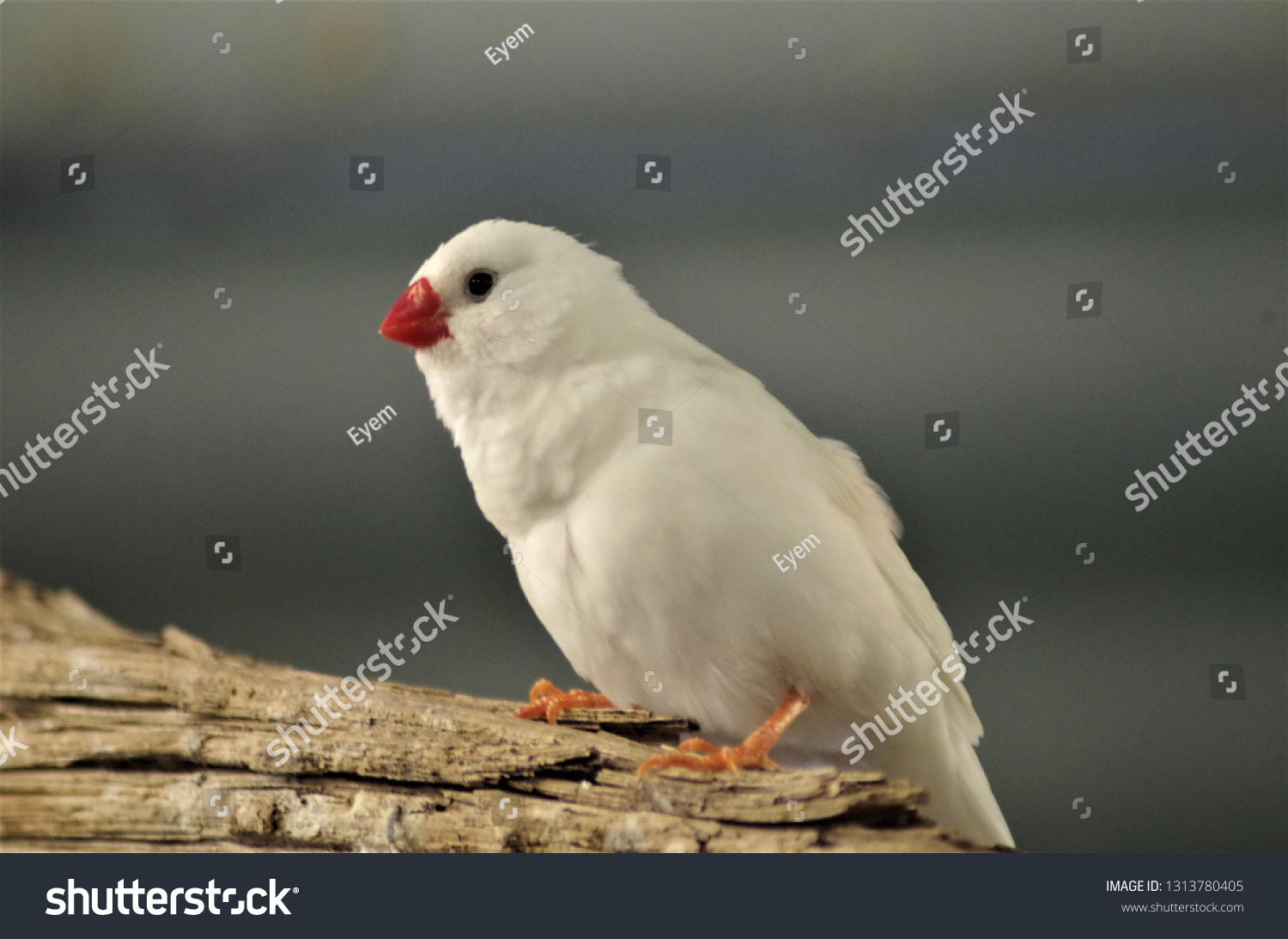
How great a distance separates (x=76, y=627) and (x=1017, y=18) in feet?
9.93

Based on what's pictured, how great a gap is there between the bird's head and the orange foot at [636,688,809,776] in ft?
3.13

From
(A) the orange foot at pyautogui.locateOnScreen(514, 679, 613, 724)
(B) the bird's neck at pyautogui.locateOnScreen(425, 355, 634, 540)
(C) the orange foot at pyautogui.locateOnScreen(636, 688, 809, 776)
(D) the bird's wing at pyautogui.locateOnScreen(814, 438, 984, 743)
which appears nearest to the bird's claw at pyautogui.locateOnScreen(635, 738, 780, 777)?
(C) the orange foot at pyautogui.locateOnScreen(636, 688, 809, 776)

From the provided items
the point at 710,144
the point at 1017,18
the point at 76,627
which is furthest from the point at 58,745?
the point at 1017,18

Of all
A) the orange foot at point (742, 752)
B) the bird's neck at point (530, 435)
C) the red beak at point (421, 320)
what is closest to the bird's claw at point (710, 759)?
the orange foot at point (742, 752)

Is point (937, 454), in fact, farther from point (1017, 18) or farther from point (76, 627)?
point (76, 627)

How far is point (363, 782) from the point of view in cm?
215

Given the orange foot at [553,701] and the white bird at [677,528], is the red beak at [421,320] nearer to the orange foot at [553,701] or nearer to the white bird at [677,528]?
the white bird at [677,528]

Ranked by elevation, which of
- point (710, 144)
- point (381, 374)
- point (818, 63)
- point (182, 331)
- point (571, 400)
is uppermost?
point (818, 63)

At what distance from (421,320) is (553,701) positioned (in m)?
0.96

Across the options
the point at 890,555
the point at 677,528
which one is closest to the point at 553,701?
the point at 677,528

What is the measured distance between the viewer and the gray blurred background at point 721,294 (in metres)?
2.59

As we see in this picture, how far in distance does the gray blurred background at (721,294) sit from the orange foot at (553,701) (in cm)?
21

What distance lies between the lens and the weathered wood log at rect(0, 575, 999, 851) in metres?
1.96

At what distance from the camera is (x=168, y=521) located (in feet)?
8.68
